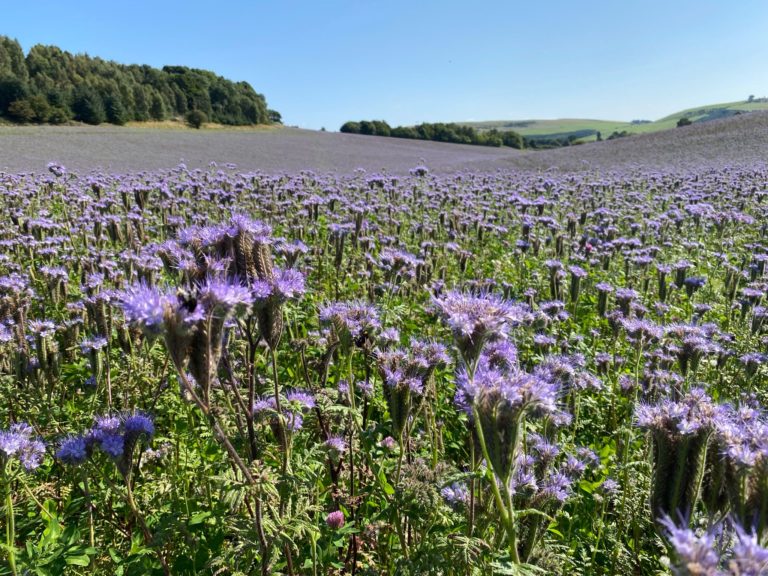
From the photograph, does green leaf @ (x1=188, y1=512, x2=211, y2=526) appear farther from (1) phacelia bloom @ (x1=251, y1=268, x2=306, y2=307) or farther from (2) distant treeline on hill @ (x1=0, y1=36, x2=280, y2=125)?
(2) distant treeline on hill @ (x1=0, y1=36, x2=280, y2=125)

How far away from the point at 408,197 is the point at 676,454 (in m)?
10.4

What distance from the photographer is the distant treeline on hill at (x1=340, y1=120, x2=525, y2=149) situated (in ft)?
187

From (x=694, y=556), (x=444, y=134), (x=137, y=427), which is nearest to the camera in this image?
(x=694, y=556)

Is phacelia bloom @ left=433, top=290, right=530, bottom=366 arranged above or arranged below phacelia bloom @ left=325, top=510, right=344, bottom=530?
above

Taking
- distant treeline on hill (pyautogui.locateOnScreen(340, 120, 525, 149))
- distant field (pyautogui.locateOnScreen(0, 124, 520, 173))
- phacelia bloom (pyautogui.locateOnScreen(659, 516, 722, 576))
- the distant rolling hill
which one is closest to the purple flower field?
phacelia bloom (pyautogui.locateOnScreen(659, 516, 722, 576))

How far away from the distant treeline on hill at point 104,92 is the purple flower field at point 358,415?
4419 centimetres

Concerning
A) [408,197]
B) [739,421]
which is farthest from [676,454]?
[408,197]

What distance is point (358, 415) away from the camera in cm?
290

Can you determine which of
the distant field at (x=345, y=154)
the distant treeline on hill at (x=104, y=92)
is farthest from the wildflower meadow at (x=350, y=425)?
the distant treeline on hill at (x=104, y=92)

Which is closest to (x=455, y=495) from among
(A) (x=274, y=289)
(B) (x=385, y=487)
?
(B) (x=385, y=487)

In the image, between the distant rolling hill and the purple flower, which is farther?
the distant rolling hill

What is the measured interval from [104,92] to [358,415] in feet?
183

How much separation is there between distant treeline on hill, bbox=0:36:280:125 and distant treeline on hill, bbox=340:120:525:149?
1448 cm

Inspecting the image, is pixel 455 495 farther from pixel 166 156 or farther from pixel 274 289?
pixel 166 156
